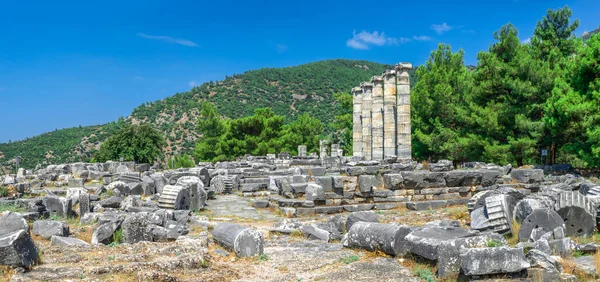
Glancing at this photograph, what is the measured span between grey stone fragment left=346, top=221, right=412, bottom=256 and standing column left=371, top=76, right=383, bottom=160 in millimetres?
22741

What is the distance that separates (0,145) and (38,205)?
69435 mm

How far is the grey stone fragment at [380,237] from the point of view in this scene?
7.64 meters

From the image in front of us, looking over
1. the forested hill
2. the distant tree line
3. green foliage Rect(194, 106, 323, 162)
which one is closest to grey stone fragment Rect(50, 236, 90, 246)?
the distant tree line

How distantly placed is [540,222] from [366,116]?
26.5 meters

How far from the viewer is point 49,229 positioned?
965 centimetres

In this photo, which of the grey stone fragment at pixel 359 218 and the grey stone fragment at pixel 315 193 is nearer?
the grey stone fragment at pixel 359 218

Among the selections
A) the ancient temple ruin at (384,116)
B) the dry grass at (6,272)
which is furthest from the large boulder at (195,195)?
the ancient temple ruin at (384,116)

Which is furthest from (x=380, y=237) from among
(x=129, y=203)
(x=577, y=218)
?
(x=129, y=203)

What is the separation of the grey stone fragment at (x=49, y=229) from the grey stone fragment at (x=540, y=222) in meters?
8.26

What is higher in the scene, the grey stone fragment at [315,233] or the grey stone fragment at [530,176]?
the grey stone fragment at [530,176]

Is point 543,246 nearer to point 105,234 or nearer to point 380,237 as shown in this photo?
point 380,237

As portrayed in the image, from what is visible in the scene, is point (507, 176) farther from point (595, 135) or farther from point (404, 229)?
point (404, 229)

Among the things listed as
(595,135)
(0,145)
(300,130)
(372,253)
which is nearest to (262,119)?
(300,130)

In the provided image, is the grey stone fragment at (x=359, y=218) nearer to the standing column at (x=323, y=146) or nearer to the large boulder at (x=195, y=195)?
the large boulder at (x=195, y=195)
